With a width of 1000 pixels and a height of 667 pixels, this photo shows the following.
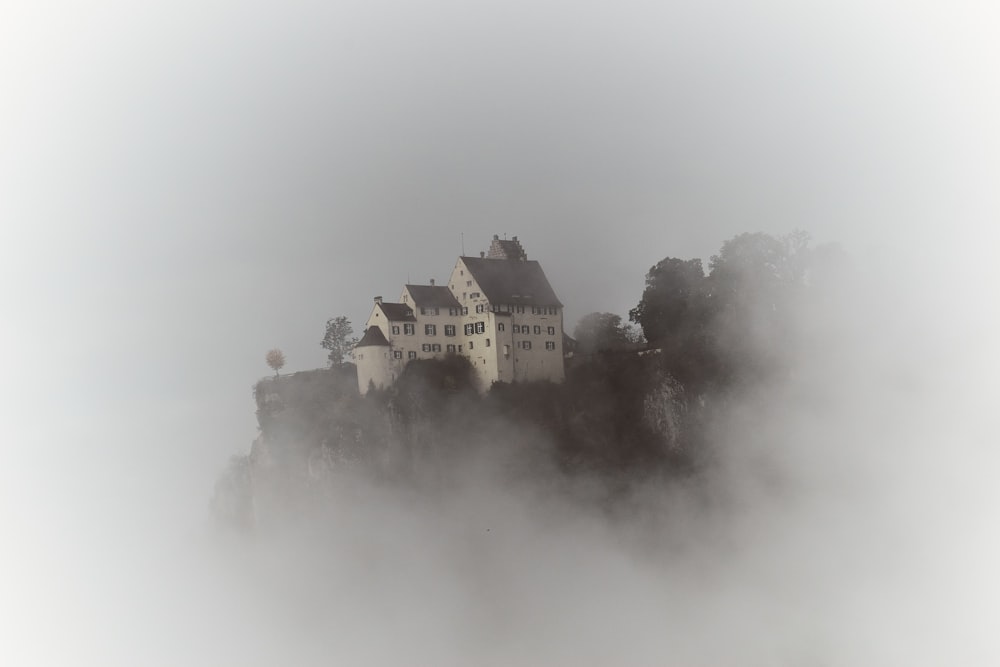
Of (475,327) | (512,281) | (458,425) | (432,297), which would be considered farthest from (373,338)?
(512,281)

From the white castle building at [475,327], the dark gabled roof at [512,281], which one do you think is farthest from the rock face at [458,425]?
the dark gabled roof at [512,281]

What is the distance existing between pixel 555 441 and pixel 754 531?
11446mm

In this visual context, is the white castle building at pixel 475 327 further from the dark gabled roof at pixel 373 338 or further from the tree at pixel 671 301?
the tree at pixel 671 301

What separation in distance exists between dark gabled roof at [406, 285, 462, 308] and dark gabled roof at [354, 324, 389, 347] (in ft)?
6.78

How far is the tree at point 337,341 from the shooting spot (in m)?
61.9

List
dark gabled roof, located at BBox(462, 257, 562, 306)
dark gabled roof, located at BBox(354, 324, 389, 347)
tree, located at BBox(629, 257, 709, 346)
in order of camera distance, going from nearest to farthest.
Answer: dark gabled roof, located at BBox(354, 324, 389, 347)
dark gabled roof, located at BBox(462, 257, 562, 306)
tree, located at BBox(629, 257, 709, 346)

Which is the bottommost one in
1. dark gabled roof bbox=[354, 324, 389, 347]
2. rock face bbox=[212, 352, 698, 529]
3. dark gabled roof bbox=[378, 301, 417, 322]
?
rock face bbox=[212, 352, 698, 529]

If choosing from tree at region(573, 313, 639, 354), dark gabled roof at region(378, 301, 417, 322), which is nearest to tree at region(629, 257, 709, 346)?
tree at region(573, 313, 639, 354)

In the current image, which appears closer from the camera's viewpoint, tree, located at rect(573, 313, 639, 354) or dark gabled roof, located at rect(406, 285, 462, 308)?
dark gabled roof, located at rect(406, 285, 462, 308)

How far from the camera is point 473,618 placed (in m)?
62.7

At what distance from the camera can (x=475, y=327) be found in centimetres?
5625

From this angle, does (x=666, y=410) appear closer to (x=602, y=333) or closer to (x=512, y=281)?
(x=602, y=333)

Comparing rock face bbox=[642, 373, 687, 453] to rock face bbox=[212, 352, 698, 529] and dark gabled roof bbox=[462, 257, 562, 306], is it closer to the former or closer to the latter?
rock face bbox=[212, 352, 698, 529]

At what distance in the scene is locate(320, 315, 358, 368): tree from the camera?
61906 millimetres
